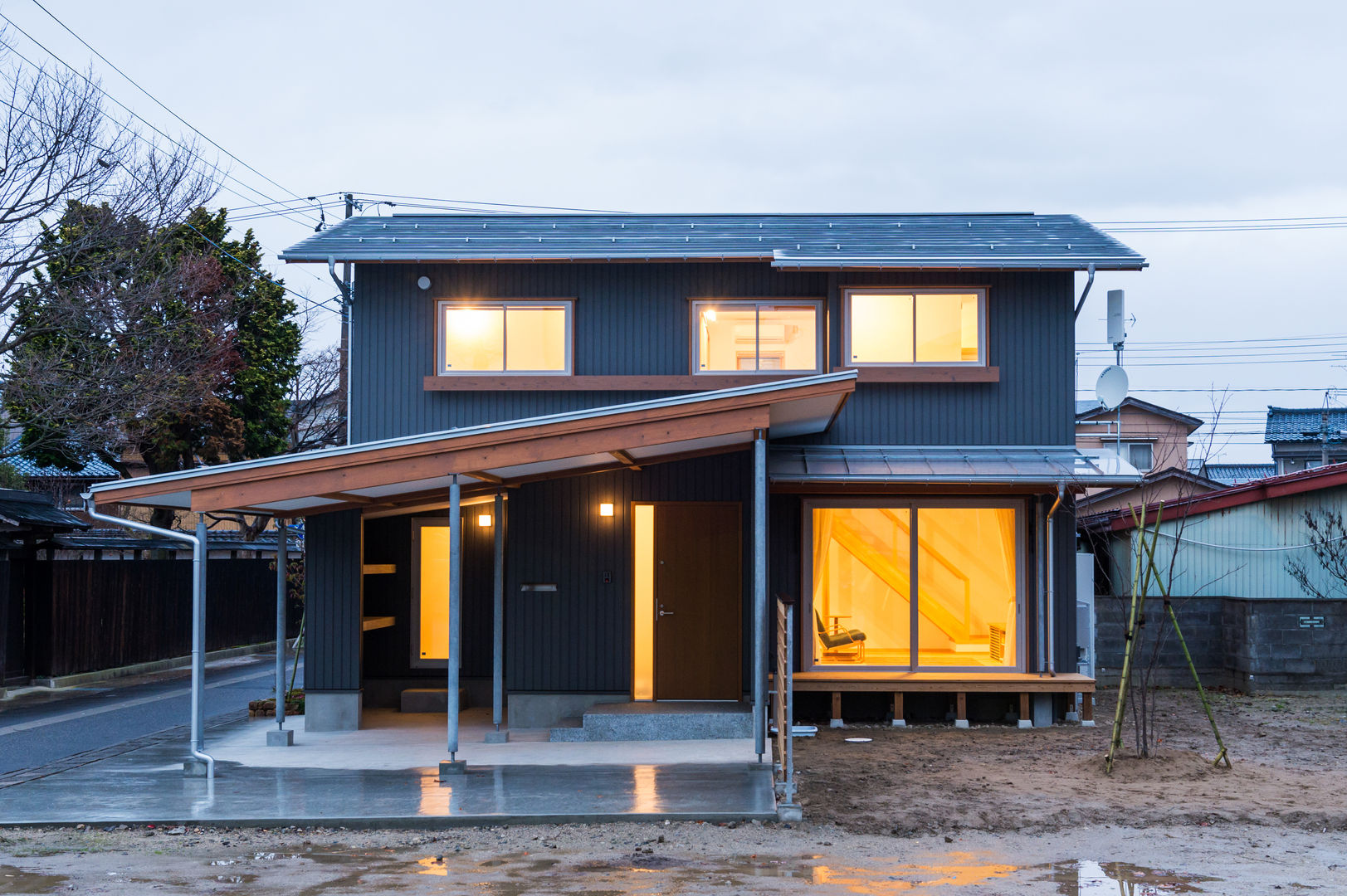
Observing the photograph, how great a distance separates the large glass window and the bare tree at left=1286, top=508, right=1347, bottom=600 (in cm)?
645

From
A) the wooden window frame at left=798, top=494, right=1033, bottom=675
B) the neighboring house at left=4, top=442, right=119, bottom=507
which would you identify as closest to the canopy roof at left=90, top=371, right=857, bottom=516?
the wooden window frame at left=798, top=494, right=1033, bottom=675

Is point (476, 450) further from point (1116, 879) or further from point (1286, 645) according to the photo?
point (1286, 645)

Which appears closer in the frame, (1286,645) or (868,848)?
(868,848)

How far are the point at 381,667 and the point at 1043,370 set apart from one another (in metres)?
8.42

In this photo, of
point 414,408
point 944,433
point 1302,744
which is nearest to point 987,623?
point 944,433

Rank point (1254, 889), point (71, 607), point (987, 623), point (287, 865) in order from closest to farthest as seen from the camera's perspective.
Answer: point (1254, 889) → point (287, 865) → point (987, 623) → point (71, 607)

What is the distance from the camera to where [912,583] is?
12992mm

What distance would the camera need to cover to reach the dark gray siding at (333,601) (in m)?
12.4

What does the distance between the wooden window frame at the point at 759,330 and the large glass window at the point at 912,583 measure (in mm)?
1589

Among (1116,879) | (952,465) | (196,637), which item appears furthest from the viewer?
(952,465)

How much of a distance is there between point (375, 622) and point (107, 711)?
5215mm

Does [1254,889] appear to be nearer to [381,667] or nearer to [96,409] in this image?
[381,667]

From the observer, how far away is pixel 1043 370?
13203 millimetres

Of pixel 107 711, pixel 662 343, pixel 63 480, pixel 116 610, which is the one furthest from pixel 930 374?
pixel 63 480
